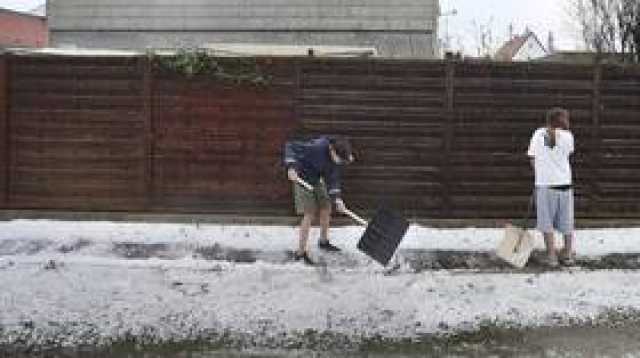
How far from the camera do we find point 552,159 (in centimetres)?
1239

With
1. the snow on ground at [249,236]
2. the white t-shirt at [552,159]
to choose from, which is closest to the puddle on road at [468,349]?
the white t-shirt at [552,159]

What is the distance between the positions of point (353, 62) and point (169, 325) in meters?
5.21

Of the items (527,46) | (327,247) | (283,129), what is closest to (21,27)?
(527,46)

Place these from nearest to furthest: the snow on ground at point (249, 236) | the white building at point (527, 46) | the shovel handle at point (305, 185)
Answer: the shovel handle at point (305, 185), the snow on ground at point (249, 236), the white building at point (527, 46)

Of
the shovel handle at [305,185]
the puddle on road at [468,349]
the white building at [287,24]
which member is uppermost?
the white building at [287,24]

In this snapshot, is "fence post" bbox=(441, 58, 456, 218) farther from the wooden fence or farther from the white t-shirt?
the white t-shirt

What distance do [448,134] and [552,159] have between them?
179 cm

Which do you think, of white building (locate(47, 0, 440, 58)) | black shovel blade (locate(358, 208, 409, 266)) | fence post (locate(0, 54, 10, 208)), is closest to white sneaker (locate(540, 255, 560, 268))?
black shovel blade (locate(358, 208, 409, 266))

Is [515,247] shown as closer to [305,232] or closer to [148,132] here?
[305,232]

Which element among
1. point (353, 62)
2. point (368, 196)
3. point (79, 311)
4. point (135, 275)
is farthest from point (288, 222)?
point (79, 311)

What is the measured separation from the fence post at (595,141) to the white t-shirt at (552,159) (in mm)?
1591

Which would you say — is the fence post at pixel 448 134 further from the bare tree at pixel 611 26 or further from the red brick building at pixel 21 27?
the red brick building at pixel 21 27

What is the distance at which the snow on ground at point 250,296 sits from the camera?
959 cm

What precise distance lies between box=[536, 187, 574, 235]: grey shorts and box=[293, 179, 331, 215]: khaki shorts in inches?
87.3
